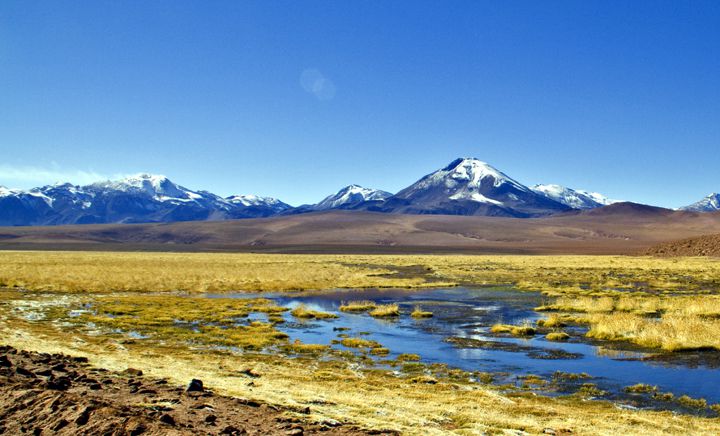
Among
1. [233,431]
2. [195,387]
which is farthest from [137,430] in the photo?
[195,387]

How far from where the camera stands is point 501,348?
888 inches

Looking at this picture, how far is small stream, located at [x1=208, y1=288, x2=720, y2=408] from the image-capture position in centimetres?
1730

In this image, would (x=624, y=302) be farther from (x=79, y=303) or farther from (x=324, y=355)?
(x=79, y=303)

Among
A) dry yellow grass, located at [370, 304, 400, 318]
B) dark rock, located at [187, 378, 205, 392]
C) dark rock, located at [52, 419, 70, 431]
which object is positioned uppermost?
dark rock, located at [52, 419, 70, 431]

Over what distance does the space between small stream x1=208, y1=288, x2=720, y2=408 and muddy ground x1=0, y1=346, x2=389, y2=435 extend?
8871 millimetres

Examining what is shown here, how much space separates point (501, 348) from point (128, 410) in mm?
15559

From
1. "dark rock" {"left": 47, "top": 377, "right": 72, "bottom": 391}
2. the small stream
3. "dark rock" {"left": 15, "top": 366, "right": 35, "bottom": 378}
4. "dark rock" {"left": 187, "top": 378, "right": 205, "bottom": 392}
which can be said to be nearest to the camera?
"dark rock" {"left": 47, "top": 377, "right": 72, "bottom": 391}

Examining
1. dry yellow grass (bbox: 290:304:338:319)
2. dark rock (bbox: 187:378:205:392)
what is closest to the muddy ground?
dark rock (bbox: 187:378:205:392)

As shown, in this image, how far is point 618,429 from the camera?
11.9m

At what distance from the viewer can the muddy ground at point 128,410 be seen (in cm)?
989

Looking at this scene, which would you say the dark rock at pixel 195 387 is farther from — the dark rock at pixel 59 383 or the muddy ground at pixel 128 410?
the dark rock at pixel 59 383

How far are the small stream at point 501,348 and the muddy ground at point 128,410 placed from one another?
8871 mm

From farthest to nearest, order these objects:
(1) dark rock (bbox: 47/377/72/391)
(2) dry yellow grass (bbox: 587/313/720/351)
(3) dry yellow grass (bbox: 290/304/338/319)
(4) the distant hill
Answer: (4) the distant hill → (3) dry yellow grass (bbox: 290/304/338/319) → (2) dry yellow grass (bbox: 587/313/720/351) → (1) dark rock (bbox: 47/377/72/391)

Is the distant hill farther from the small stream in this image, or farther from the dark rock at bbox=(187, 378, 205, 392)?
the dark rock at bbox=(187, 378, 205, 392)
